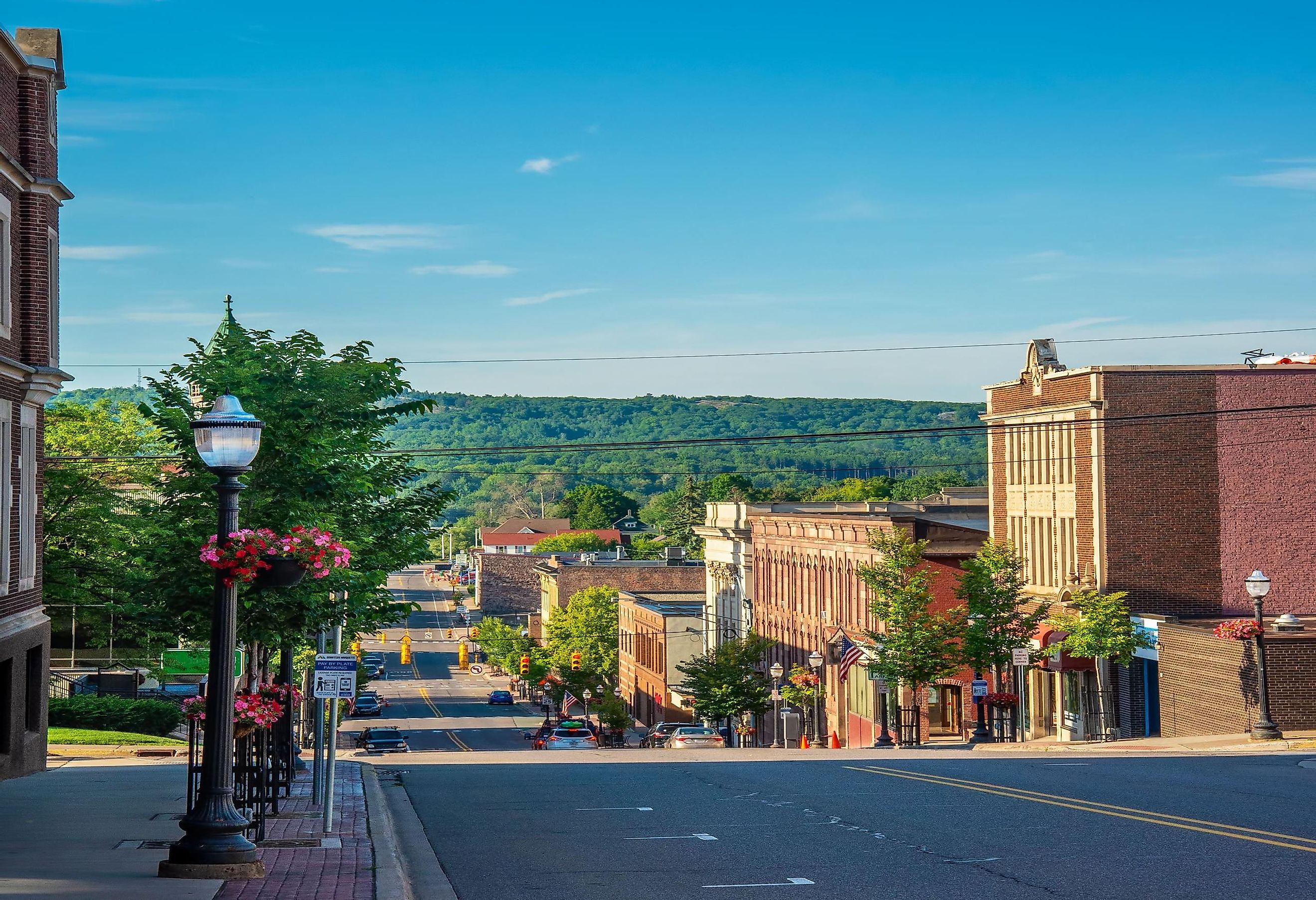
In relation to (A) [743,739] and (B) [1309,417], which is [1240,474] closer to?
(B) [1309,417]

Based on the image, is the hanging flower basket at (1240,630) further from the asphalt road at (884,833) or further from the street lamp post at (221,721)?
the street lamp post at (221,721)

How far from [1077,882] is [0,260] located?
2073cm

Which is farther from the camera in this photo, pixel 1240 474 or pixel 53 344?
pixel 1240 474

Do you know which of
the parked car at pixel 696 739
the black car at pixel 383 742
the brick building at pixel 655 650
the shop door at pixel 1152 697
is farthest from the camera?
the brick building at pixel 655 650

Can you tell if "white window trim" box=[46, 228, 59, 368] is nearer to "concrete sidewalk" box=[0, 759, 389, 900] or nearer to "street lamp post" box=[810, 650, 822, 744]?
"concrete sidewalk" box=[0, 759, 389, 900]

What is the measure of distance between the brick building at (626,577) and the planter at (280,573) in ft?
340

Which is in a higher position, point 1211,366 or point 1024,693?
point 1211,366

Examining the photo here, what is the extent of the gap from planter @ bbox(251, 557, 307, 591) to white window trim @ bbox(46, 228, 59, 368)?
1546 centimetres

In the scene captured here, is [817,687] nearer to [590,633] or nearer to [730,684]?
[730,684]

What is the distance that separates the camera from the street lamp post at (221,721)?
13008mm

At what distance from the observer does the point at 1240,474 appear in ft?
150

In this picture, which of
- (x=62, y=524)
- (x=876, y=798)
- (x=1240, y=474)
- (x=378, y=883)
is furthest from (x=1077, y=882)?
(x=62, y=524)

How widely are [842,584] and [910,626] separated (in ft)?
52.7

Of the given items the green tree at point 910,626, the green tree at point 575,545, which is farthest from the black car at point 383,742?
the green tree at point 575,545
